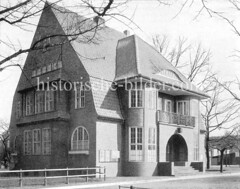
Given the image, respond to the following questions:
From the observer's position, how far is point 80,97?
29312 mm

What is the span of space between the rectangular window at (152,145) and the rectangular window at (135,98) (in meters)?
2.24

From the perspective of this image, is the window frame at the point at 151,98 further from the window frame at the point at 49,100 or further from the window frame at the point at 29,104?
the window frame at the point at 29,104

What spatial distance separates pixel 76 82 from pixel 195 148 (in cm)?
1354

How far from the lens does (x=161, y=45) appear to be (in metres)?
50.6

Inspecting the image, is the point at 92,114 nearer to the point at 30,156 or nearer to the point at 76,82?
the point at 76,82

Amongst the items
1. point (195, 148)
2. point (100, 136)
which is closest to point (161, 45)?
point (195, 148)

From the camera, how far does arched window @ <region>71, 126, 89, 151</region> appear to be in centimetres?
2830

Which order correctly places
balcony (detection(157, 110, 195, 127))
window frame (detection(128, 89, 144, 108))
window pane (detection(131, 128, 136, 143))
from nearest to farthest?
1. window pane (detection(131, 128, 136, 143))
2. window frame (detection(128, 89, 144, 108))
3. balcony (detection(157, 110, 195, 127))

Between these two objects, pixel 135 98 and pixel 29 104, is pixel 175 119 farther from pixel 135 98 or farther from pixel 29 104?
pixel 29 104

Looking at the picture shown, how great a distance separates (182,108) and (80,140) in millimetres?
10868

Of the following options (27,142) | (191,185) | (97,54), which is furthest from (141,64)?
(191,185)

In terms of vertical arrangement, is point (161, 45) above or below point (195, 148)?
above

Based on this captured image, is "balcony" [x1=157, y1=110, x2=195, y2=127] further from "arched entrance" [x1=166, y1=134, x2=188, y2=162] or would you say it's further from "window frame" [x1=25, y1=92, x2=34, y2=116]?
"window frame" [x1=25, y1=92, x2=34, y2=116]

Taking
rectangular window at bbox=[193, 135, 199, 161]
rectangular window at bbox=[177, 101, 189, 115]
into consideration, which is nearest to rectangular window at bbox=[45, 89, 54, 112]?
rectangular window at bbox=[177, 101, 189, 115]
